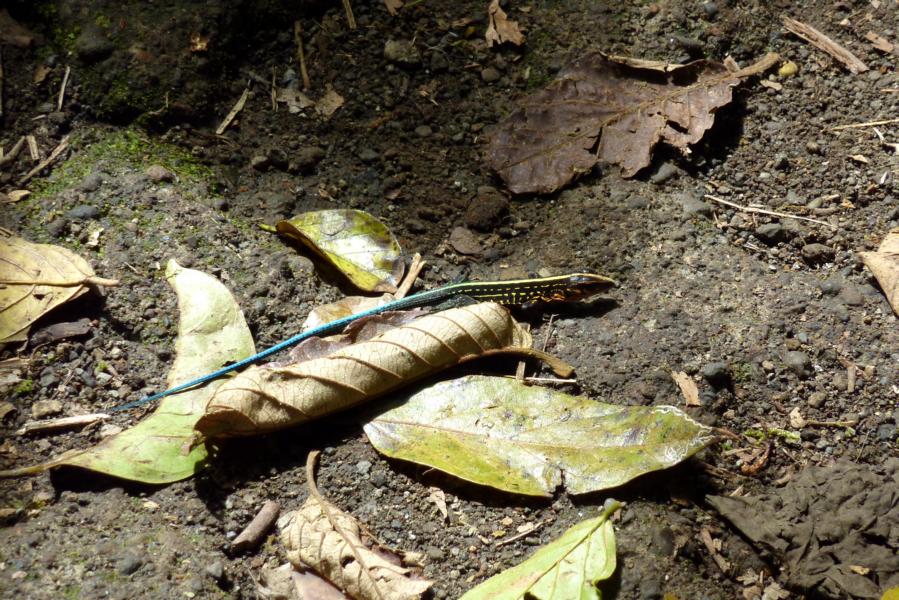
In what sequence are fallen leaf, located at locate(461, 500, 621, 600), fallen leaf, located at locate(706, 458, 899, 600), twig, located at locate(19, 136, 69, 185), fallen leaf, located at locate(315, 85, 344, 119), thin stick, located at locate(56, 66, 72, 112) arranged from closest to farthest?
fallen leaf, located at locate(461, 500, 621, 600) → fallen leaf, located at locate(706, 458, 899, 600) → twig, located at locate(19, 136, 69, 185) → thin stick, located at locate(56, 66, 72, 112) → fallen leaf, located at locate(315, 85, 344, 119)

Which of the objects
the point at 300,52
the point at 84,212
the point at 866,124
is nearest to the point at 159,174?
the point at 84,212

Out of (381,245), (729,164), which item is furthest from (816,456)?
(381,245)

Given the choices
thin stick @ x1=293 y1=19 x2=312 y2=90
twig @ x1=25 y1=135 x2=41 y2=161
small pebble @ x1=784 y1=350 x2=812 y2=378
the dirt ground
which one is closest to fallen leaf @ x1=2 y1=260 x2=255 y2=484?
the dirt ground

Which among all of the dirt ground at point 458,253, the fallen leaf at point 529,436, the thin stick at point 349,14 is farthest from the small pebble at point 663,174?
the thin stick at point 349,14

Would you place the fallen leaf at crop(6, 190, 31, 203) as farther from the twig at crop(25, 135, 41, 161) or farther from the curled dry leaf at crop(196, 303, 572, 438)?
the curled dry leaf at crop(196, 303, 572, 438)

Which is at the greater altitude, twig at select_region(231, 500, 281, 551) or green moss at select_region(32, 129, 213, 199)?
green moss at select_region(32, 129, 213, 199)

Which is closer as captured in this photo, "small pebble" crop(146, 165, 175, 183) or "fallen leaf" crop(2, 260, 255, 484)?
"fallen leaf" crop(2, 260, 255, 484)

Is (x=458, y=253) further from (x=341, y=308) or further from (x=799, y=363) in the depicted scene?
(x=799, y=363)

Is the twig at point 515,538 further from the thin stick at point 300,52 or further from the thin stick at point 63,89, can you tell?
the thin stick at point 63,89
